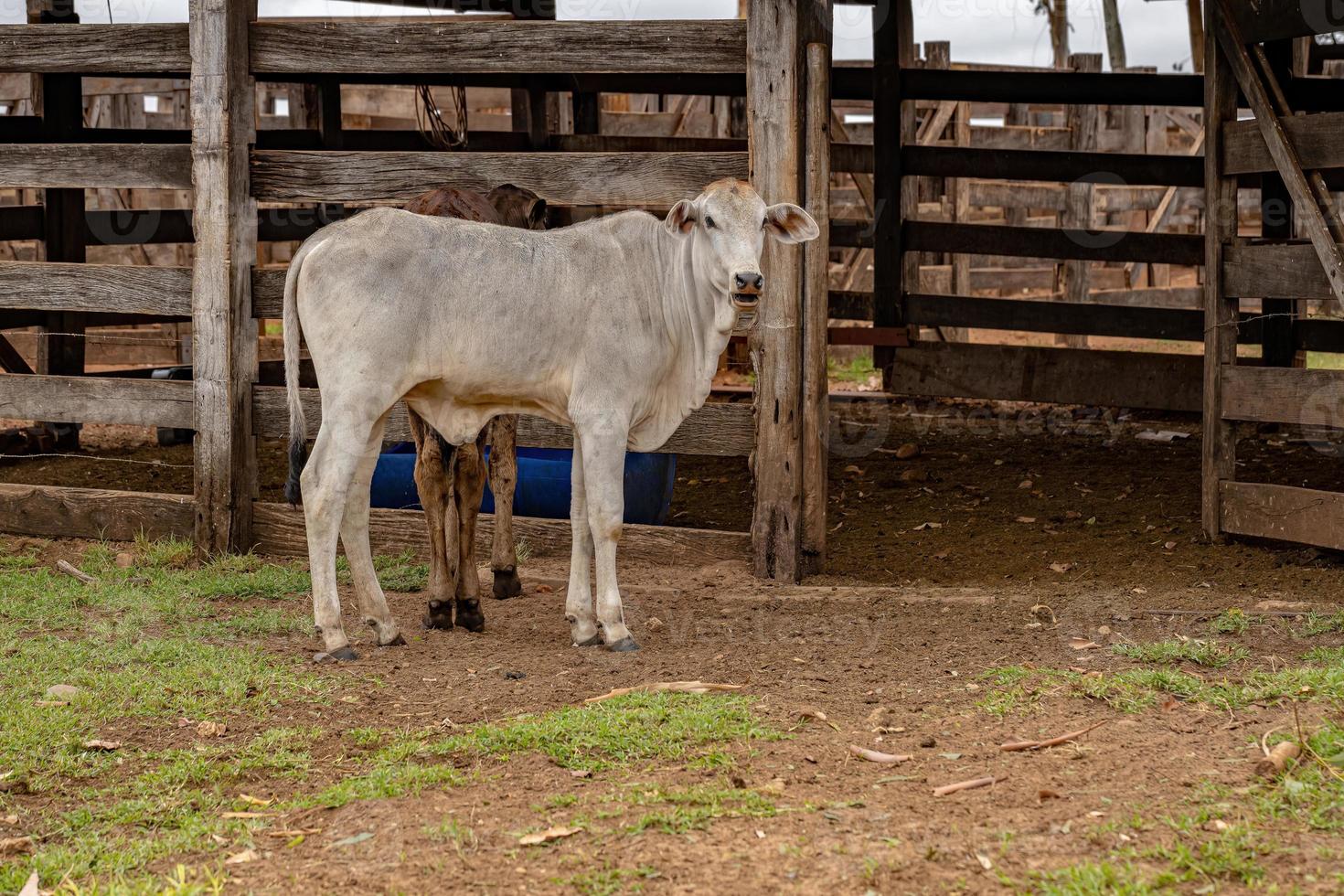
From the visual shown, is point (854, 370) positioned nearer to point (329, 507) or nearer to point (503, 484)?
point (503, 484)

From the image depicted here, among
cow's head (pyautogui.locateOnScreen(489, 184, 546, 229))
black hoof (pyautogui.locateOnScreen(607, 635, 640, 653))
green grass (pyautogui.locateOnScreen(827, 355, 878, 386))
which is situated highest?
cow's head (pyautogui.locateOnScreen(489, 184, 546, 229))

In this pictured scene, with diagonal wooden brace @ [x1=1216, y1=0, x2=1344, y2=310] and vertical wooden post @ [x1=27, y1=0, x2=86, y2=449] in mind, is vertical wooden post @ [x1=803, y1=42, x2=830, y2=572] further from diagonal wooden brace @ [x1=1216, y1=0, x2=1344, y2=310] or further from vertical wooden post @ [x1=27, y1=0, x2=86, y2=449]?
Answer: vertical wooden post @ [x1=27, y1=0, x2=86, y2=449]

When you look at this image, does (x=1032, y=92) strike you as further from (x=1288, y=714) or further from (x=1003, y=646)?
(x=1288, y=714)

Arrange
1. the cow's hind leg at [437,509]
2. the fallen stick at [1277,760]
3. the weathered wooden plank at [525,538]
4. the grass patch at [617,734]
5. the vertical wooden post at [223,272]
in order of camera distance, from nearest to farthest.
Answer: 1. the fallen stick at [1277,760]
2. the grass patch at [617,734]
3. the cow's hind leg at [437,509]
4. the weathered wooden plank at [525,538]
5. the vertical wooden post at [223,272]

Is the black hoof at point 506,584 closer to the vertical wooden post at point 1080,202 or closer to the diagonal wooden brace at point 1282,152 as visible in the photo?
the diagonal wooden brace at point 1282,152

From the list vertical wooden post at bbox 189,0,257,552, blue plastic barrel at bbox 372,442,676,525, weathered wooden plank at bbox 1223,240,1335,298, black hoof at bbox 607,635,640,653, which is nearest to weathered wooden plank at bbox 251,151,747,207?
vertical wooden post at bbox 189,0,257,552

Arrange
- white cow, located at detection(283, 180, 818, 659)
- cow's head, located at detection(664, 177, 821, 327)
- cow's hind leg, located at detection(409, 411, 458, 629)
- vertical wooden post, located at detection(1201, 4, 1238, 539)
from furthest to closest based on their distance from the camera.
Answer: vertical wooden post, located at detection(1201, 4, 1238, 539)
cow's hind leg, located at detection(409, 411, 458, 629)
white cow, located at detection(283, 180, 818, 659)
cow's head, located at detection(664, 177, 821, 327)

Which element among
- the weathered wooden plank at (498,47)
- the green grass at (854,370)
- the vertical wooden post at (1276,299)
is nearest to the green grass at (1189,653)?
the weathered wooden plank at (498,47)

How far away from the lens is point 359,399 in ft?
17.7

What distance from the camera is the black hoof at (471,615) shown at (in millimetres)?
6023

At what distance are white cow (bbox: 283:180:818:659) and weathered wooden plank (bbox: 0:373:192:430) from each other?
222 centimetres

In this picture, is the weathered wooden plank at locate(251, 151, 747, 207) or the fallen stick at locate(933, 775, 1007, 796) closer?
the fallen stick at locate(933, 775, 1007, 796)

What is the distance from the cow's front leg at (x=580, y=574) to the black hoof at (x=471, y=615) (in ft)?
1.41

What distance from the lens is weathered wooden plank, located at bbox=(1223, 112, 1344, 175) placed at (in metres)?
6.83
